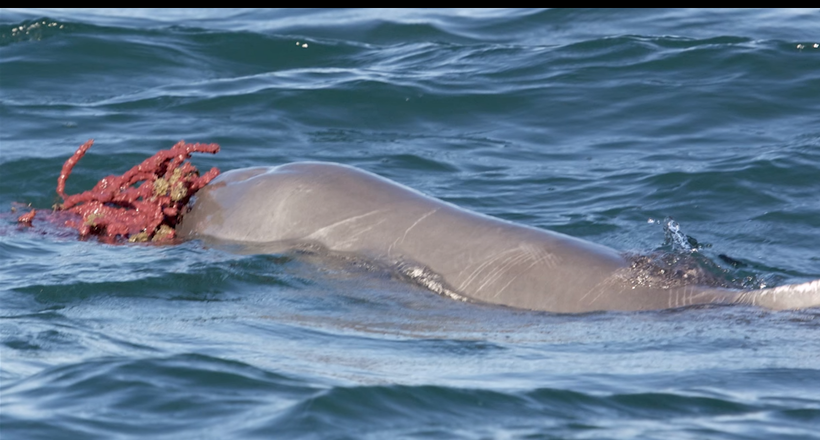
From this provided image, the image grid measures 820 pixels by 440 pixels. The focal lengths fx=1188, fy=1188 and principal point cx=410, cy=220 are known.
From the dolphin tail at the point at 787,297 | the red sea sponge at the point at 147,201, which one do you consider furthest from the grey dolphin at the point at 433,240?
the red sea sponge at the point at 147,201

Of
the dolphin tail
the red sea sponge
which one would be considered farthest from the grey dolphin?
the red sea sponge

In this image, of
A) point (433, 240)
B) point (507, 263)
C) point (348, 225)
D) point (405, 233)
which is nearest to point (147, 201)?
point (348, 225)

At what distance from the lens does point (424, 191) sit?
10.1 meters

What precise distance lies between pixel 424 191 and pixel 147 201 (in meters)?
3.21

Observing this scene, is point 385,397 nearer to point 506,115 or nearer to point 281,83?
point 506,115

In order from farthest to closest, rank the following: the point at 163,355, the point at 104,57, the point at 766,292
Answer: the point at 104,57
the point at 766,292
the point at 163,355

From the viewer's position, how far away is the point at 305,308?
6.20m

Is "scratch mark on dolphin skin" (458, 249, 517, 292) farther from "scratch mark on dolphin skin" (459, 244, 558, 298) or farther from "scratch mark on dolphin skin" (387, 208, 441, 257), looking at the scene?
"scratch mark on dolphin skin" (387, 208, 441, 257)

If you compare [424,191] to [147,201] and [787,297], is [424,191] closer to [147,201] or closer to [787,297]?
[147,201]

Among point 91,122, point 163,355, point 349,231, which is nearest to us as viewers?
point 163,355

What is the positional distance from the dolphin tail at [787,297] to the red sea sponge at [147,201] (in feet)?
11.3

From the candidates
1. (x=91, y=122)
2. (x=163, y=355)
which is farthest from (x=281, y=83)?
(x=163, y=355)

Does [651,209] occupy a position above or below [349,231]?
below

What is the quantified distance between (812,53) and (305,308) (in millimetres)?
8843
